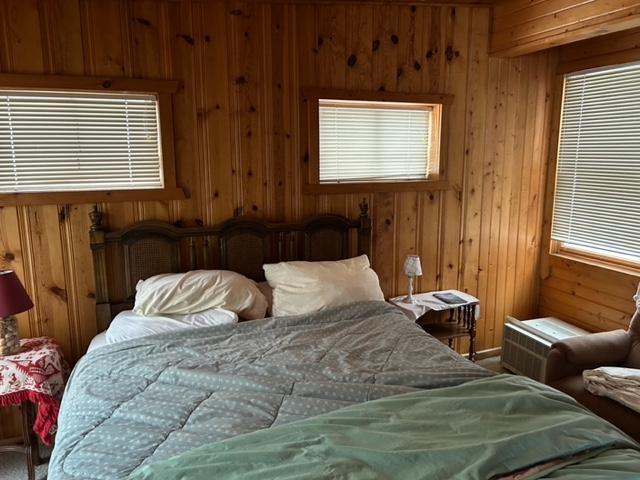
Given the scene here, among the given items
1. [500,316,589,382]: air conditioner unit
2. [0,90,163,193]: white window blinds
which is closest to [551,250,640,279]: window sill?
[500,316,589,382]: air conditioner unit

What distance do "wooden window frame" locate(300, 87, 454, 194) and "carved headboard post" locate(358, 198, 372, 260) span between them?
4.9 inches

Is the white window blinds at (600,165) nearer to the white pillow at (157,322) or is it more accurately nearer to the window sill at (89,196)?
the white pillow at (157,322)

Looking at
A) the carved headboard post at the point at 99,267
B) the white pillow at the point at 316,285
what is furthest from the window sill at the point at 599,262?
the carved headboard post at the point at 99,267

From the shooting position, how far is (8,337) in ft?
7.64

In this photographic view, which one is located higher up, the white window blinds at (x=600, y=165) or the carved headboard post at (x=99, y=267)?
the white window blinds at (x=600, y=165)

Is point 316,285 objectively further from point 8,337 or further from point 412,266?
point 8,337

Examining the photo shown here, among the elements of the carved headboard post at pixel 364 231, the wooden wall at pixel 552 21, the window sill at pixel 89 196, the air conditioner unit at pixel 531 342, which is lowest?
the air conditioner unit at pixel 531 342

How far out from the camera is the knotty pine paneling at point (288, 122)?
2578 mm

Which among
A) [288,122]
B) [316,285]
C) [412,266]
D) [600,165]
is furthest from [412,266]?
[600,165]

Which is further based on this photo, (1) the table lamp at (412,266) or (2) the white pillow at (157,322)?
(1) the table lamp at (412,266)

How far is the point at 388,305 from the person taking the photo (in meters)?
2.76

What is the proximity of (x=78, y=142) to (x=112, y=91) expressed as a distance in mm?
351

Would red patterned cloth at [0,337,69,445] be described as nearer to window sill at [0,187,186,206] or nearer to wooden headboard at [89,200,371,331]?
wooden headboard at [89,200,371,331]

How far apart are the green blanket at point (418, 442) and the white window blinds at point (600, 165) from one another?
6.82 ft
